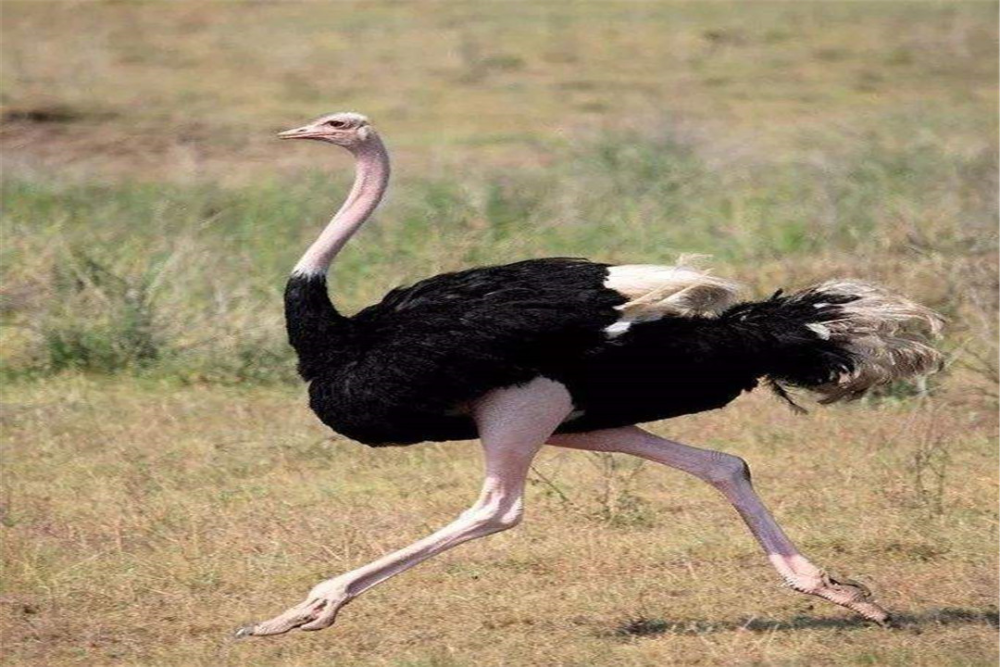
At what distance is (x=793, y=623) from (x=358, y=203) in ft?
5.84

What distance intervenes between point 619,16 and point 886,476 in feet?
57.0

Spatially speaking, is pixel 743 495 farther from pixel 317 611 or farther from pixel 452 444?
pixel 452 444

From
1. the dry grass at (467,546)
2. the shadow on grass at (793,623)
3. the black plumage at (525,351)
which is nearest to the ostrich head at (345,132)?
the black plumage at (525,351)

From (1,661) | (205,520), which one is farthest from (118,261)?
(1,661)

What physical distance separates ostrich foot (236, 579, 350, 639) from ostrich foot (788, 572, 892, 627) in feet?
4.18

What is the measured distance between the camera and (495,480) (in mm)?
5695

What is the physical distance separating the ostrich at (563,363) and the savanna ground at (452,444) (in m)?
0.36

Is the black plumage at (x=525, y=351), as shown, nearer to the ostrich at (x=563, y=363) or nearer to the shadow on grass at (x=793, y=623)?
the ostrich at (x=563, y=363)

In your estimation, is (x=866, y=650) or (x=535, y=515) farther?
(x=535, y=515)

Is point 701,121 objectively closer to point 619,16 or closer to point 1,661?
point 619,16

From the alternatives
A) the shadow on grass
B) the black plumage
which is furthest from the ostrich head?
the shadow on grass

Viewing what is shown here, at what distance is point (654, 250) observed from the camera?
11.2 meters

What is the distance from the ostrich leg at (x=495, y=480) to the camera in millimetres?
5559

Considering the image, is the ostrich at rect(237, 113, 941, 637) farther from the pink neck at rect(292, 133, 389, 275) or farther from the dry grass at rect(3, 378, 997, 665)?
the dry grass at rect(3, 378, 997, 665)
